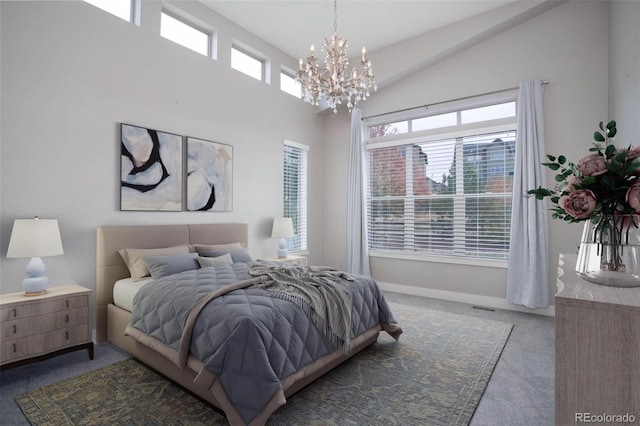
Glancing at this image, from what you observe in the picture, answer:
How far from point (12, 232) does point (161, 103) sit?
1924 mm

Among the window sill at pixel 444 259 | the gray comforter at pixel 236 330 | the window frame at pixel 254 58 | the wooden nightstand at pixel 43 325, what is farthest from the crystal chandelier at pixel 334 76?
the window sill at pixel 444 259

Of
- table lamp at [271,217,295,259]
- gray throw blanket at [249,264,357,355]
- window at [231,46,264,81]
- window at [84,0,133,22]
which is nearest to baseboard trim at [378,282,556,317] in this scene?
table lamp at [271,217,295,259]

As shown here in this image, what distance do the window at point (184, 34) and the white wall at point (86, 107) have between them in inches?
6.4

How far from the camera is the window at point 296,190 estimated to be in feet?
17.8

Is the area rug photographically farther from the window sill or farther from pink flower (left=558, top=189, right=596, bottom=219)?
the window sill

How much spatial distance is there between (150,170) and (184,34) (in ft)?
5.89

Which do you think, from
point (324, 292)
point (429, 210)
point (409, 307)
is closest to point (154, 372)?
point (324, 292)

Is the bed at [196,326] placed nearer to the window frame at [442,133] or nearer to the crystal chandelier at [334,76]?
the crystal chandelier at [334,76]

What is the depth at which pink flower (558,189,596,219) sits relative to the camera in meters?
1.19

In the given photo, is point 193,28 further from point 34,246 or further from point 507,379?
point 507,379

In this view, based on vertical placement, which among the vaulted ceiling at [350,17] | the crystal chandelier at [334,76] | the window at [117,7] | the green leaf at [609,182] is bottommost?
the green leaf at [609,182]

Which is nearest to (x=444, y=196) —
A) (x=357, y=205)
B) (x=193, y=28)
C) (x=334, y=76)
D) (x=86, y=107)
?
(x=357, y=205)

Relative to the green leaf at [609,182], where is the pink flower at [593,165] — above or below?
above

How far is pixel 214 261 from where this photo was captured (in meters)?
3.42
